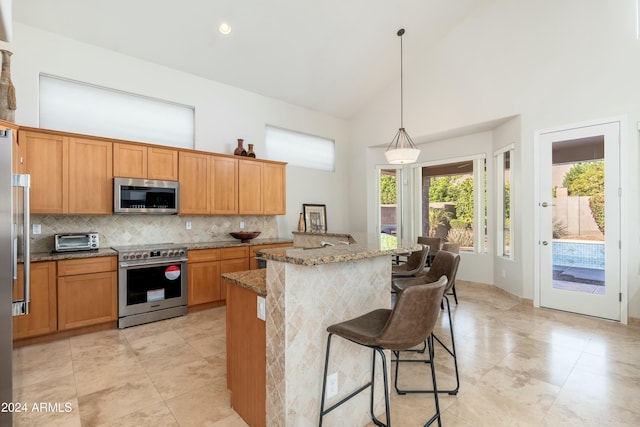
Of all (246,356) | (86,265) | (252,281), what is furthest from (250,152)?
(246,356)

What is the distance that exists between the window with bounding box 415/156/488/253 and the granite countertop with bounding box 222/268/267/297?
476 centimetres

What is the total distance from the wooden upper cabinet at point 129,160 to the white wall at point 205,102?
878mm

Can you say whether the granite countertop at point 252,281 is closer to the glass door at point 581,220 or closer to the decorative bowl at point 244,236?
the decorative bowl at point 244,236

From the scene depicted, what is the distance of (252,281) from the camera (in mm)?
1974

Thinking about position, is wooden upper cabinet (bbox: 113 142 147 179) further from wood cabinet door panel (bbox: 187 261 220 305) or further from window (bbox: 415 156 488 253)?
window (bbox: 415 156 488 253)

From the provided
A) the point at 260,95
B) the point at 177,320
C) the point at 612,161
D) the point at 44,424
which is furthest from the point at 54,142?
the point at 612,161

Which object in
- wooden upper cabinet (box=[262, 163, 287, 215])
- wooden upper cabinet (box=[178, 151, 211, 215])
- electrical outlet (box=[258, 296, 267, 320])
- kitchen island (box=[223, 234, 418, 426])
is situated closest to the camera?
kitchen island (box=[223, 234, 418, 426])

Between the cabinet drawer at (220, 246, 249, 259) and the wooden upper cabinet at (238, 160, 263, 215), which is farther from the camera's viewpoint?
the wooden upper cabinet at (238, 160, 263, 215)

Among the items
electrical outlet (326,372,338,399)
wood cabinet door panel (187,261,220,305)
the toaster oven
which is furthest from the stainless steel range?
electrical outlet (326,372,338,399)

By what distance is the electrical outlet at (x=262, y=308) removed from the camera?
1.75m

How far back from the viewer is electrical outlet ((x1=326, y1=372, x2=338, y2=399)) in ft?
5.89

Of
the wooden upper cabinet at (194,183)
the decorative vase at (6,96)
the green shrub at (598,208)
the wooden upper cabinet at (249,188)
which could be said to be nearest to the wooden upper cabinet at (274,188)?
the wooden upper cabinet at (249,188)

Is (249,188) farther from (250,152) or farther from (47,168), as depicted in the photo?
(47,168)

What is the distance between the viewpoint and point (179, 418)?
2.06m
